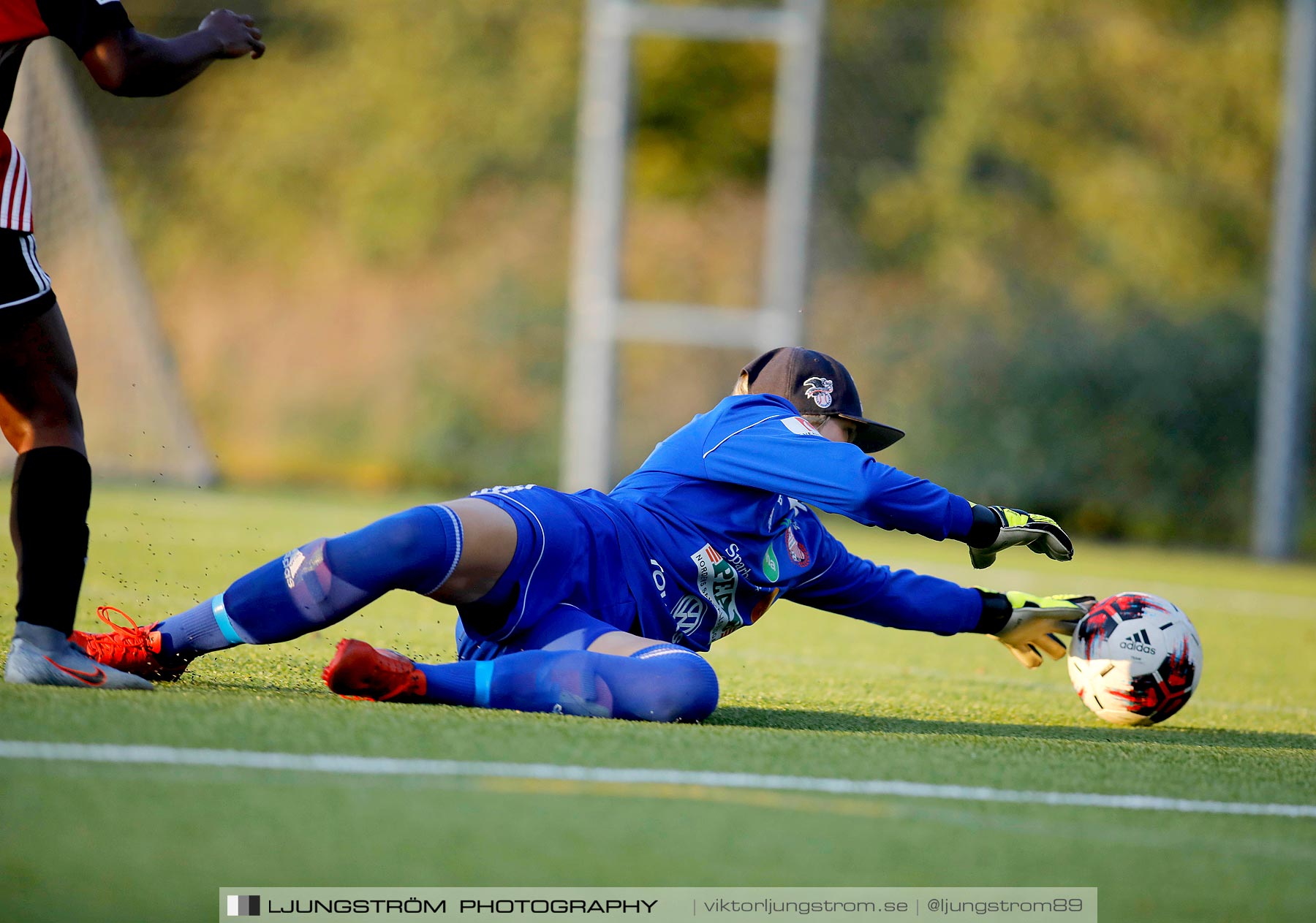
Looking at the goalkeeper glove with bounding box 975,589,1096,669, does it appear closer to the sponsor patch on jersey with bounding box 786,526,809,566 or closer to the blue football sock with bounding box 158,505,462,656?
the sponsor patch on jersey with bounding box 786,526,809,566

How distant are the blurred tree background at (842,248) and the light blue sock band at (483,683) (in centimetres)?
964

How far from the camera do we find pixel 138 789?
8.36ft

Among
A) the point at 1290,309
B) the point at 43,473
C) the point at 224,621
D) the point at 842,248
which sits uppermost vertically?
the point at 842,248

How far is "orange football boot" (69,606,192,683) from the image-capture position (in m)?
3.62

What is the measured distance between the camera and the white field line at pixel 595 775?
2762 millimetres

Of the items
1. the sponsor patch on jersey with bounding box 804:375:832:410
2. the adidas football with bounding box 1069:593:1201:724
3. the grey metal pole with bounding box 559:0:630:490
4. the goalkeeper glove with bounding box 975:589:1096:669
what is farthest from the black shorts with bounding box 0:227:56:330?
the grey metal pole with bounding box 559:0:630:490

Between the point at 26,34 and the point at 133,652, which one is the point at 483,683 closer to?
the point at 133,652

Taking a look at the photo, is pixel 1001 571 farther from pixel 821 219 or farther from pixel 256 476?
pixel 256 476

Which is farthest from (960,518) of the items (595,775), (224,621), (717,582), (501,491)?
(224,621)

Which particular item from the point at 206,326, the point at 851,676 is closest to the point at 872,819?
the point at 851,676

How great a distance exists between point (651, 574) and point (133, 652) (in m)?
1.26

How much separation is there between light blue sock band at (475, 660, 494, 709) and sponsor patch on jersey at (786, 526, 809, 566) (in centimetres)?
96

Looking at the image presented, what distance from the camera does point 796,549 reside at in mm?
4227

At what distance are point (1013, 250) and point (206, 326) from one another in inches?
303
